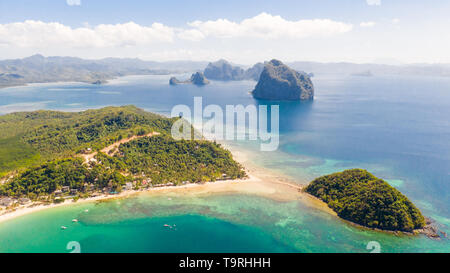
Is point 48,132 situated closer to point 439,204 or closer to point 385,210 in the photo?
point 385,210

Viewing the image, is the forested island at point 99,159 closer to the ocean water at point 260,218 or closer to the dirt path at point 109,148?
the dirt path at point 109,148

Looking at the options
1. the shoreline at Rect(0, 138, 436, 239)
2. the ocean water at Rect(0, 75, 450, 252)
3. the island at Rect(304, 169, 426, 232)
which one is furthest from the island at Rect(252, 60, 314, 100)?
the island at Rect(304, 169, 426, 232)

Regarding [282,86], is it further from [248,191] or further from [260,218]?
[260,218]

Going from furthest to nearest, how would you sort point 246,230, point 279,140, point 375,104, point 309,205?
point 375,104
point 279,140
point 309,205
point 246,230

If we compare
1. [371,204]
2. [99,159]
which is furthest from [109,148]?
[371,204]

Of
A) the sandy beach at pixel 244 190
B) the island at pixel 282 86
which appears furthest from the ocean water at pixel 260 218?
the island at pixel 282 86

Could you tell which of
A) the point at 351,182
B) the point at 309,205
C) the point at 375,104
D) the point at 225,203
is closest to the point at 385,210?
the point at 351,182
